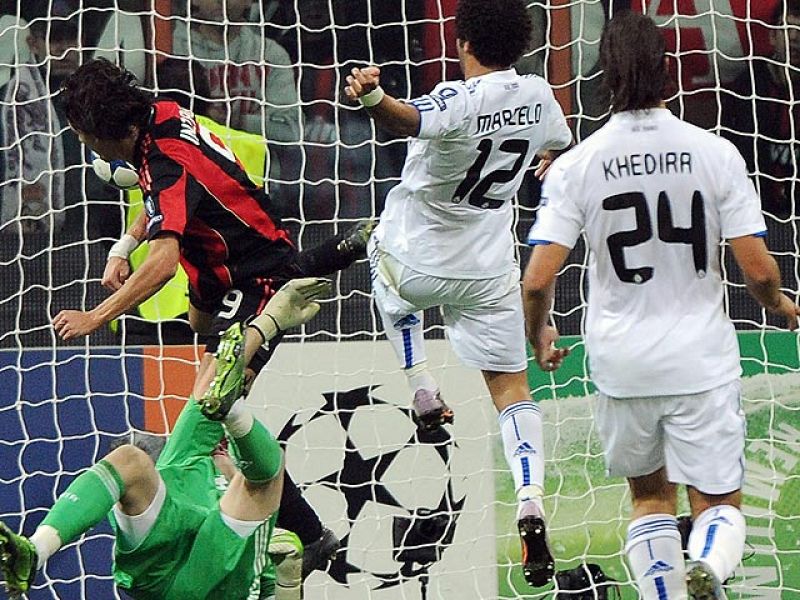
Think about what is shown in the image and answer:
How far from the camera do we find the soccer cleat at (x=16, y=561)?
356 cm

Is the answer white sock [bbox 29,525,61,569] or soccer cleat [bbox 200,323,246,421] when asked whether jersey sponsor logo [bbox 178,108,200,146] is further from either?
white sock [bbox 29,525,61,569]

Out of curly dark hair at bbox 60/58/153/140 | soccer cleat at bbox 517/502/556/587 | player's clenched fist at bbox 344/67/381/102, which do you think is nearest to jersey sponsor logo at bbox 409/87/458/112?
player's clenched fist at bbox 344/67/381/102

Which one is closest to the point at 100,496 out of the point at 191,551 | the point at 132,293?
the point at 191,551

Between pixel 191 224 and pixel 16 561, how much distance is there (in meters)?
1.34

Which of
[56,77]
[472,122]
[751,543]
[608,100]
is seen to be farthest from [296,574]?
[56,77]

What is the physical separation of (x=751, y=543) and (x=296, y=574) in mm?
2051

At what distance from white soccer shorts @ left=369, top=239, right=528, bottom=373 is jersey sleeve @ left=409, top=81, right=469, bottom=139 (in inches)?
20.7

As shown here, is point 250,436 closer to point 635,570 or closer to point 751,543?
point 635,570

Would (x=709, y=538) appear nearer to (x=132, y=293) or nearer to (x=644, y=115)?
(x=644, y=115)

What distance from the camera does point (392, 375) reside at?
19.2ft

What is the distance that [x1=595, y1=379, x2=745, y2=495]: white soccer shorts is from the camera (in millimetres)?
3600

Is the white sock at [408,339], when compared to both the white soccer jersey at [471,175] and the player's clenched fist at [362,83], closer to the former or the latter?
the white soccer jersey at [471,175]

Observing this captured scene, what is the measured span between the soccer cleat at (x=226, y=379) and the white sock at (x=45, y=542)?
45cm

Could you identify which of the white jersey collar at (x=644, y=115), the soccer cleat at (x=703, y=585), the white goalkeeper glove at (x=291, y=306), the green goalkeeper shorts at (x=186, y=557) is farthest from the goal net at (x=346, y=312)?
the soccer cleat at (x=703, y=585)
